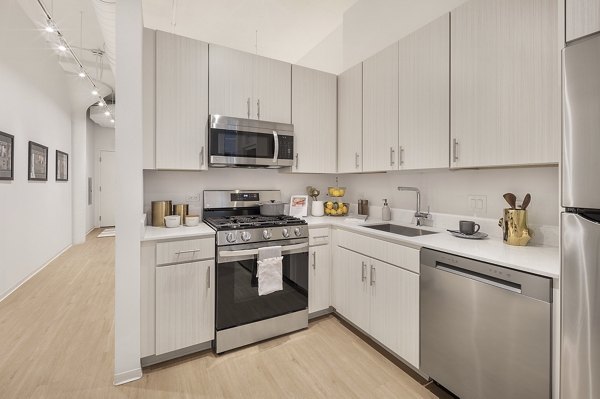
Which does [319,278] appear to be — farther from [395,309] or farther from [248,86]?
[248,86]

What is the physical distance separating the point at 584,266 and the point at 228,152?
225 cm

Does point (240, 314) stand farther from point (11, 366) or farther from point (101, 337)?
point (11, 366)

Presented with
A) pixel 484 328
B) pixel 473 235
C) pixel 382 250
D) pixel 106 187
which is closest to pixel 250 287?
pixel 382 250

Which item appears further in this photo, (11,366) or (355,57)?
(355,57)

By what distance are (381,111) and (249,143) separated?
119 centimetres

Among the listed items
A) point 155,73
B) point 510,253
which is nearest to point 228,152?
point 155,73

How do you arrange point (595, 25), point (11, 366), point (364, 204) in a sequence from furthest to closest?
point (364, 204)
point (11, 366)
point (595, 25)

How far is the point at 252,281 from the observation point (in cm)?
225

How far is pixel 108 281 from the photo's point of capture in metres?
3.76

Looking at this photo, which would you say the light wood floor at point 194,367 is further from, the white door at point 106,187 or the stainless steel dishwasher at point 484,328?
the white door at point 106,187

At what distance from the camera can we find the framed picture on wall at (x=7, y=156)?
9.94ft

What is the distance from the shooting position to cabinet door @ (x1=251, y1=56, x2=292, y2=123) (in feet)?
8.70

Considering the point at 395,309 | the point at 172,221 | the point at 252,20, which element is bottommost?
the point at 395,309

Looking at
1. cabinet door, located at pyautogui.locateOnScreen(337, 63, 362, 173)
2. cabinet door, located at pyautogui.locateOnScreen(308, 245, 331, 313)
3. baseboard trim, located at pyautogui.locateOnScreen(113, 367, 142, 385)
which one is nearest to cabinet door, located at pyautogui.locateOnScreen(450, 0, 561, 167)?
cabinet door, located at pyautogui.locateOnScreen(337, 63, 362, 173)
